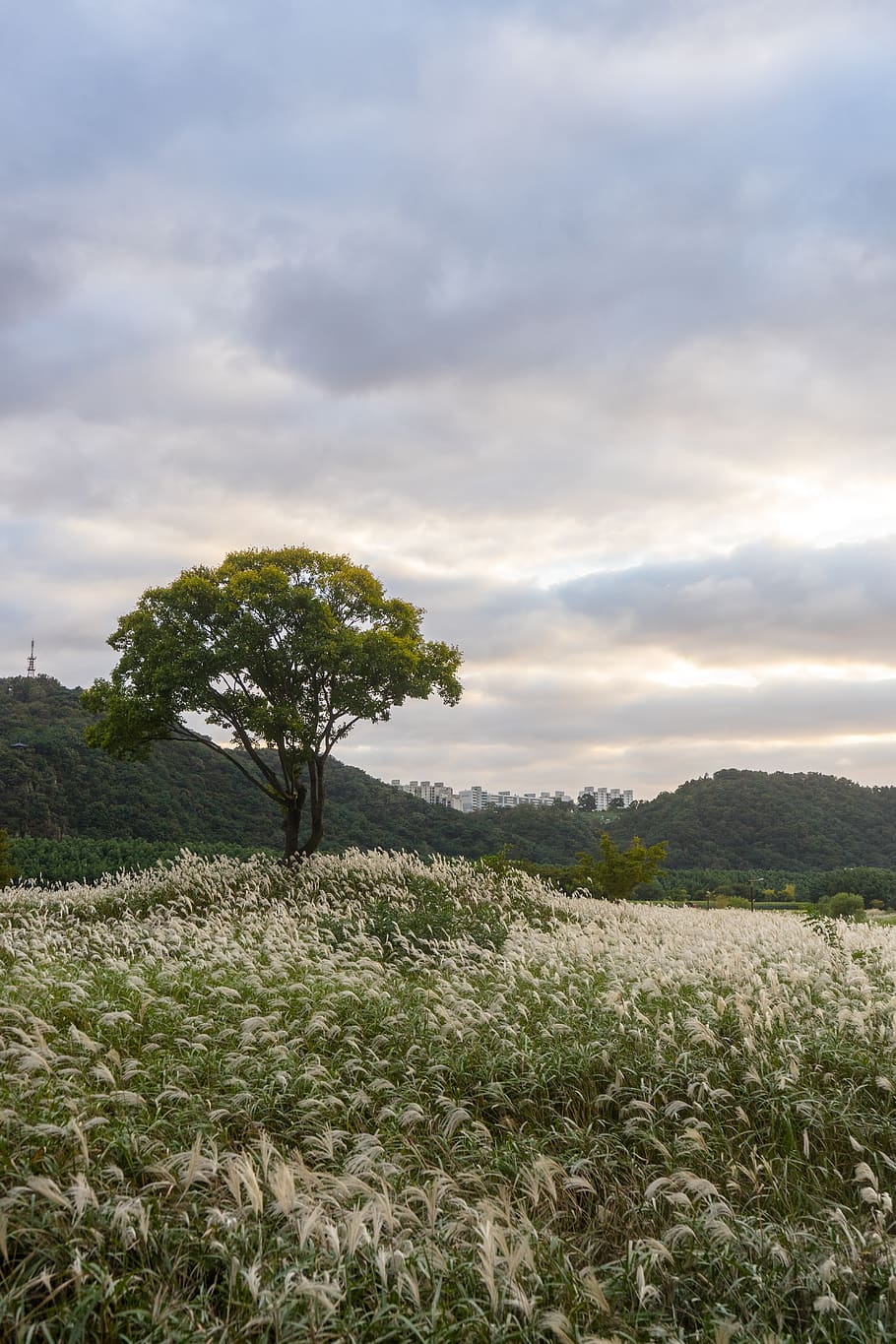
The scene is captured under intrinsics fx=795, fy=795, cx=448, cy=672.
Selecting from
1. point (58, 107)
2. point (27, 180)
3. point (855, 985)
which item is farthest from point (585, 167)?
point (855, 985)

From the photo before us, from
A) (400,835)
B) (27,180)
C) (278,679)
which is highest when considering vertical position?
(27,180)

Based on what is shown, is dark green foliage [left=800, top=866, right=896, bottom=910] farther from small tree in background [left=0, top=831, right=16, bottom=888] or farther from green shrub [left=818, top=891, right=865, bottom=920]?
small tree in background [left=0, top=831, right=16, bottom=888]

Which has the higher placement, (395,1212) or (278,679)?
(278,679)

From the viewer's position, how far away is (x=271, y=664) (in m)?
18.8

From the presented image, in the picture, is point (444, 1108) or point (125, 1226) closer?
point (125, 1226)

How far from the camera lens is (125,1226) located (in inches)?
133

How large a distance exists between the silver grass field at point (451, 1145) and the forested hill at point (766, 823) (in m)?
32.2

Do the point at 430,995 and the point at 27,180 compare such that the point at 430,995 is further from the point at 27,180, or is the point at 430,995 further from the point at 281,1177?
the point at 27,180

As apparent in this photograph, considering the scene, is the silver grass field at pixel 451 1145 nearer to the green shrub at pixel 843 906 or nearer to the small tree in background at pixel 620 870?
the small tree in background at pixel 620 870

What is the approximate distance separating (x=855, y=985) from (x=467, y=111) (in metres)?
11.4

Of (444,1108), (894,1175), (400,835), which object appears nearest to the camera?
(894,1175)

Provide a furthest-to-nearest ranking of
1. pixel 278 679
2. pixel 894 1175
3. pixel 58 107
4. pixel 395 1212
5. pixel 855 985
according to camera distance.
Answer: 1. pixel 278 679
2. pixel 58 107
3. pixel 855 985
4. pixel 894 1175
5. pixel 395 1212

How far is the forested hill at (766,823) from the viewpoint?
132 feet

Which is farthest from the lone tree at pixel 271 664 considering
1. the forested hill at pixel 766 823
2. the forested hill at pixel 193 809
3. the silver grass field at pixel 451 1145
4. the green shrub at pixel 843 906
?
the forested hill at pixel 766 823
